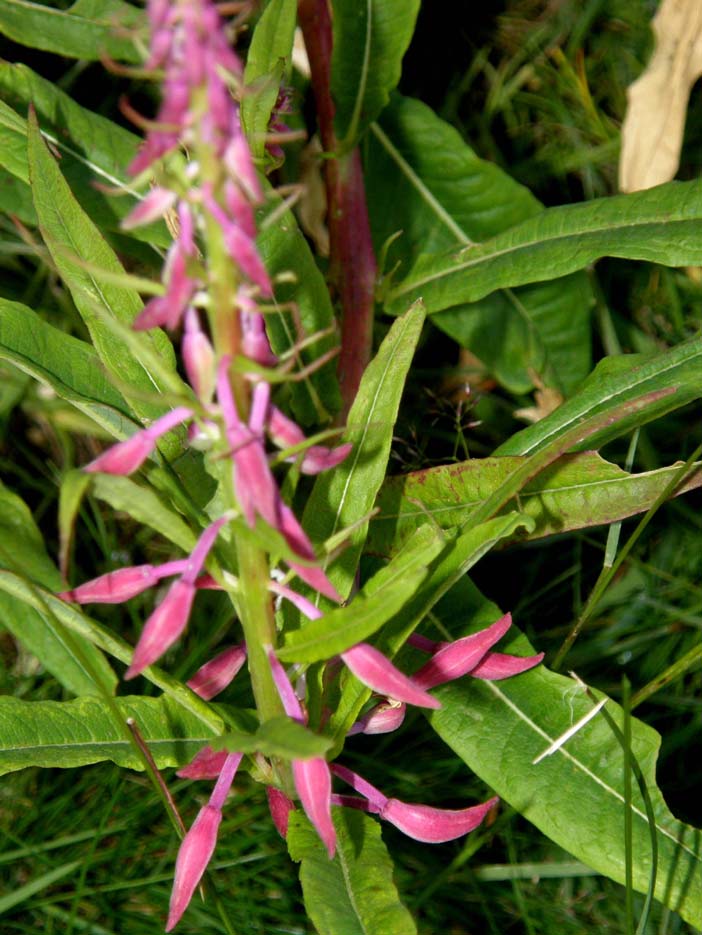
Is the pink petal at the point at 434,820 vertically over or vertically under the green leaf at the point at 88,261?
under

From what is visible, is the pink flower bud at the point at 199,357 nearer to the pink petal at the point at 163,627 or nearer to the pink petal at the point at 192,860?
the pink petal at the point at 163,627

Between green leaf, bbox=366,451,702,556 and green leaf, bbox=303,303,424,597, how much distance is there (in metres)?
0.07

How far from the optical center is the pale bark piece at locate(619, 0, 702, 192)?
1.66 metres

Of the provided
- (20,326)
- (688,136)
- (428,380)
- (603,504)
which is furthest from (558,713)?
(688,136)

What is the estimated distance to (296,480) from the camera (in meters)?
0.87

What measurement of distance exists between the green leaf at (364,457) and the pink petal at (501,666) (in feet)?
0.52

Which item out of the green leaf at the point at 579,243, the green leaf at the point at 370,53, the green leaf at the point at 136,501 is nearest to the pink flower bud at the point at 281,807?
the green leaf at the point at 136,501

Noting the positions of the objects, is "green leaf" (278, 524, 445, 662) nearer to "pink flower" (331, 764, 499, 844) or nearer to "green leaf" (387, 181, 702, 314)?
"pink flower" (331, 764, 499, 844)

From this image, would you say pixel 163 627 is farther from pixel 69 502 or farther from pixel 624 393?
pixel 624 393

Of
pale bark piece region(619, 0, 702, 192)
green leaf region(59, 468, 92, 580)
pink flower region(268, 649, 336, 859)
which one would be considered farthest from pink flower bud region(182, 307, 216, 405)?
pale bark piece region(619, 0, 702, 192)

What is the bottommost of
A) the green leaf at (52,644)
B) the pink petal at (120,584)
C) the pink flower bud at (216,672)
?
the green leaf at (52,644)

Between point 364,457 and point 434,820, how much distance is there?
34cm

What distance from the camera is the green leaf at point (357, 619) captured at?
0.80 m

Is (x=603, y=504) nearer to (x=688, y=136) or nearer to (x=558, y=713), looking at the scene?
(x=558, y=713)
